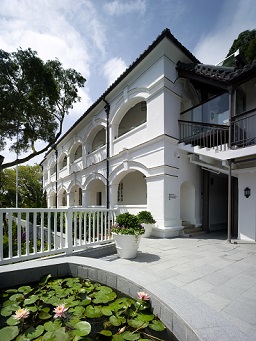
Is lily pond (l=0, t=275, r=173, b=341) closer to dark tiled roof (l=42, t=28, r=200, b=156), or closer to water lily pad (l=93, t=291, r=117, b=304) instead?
water lily pad (l=93, t=291, r=117, b=304)

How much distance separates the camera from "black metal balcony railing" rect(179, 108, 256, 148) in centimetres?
662

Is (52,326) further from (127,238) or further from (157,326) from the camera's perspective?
(127,238)

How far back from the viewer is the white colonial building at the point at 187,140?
6.68 m

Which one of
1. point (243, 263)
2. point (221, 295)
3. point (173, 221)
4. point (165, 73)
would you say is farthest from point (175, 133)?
point (221, 295)

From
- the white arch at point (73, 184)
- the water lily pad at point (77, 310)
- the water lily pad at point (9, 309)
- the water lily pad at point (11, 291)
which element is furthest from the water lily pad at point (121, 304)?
the white arch at point (73, 184)

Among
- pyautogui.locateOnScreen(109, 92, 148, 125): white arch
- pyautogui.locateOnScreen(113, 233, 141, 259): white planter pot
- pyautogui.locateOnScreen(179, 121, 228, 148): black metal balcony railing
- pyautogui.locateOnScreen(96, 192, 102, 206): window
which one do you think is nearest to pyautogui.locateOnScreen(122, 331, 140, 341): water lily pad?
pyautogui.locateOnScreen(113, 233, 141, 259): white planter pot

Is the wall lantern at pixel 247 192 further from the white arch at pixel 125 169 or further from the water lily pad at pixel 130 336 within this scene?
the water lily pad at pixel 130 336

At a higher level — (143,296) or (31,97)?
(31,97)

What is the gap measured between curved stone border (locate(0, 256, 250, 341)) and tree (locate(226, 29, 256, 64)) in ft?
47.0

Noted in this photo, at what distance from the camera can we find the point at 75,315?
1993 mm

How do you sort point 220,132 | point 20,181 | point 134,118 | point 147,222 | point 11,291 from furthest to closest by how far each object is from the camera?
point 20,181
point 134,118
point 147,222
point 220,132
point 11,291

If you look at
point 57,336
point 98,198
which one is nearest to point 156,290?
point 57,336

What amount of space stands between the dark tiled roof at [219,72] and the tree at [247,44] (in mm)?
6681

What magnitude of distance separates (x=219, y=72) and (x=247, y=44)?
28.8 ft
